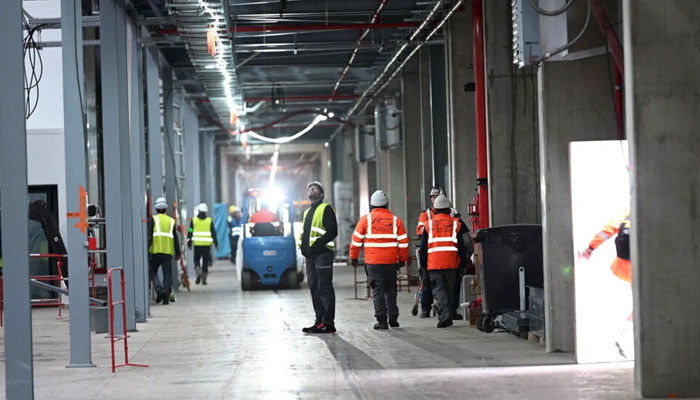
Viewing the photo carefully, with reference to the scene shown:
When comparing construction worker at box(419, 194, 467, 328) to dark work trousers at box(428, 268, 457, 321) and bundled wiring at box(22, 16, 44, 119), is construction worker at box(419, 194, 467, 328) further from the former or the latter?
bundled wiring at box(22, 16, 44, 119)

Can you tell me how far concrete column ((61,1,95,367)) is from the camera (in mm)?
11562

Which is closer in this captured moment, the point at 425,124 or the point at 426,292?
the point at 426,292

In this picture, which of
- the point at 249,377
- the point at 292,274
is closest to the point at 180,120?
the point at 292,274

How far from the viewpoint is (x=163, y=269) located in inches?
830

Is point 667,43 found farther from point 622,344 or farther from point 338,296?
point 338,296

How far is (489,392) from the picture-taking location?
9.37 m

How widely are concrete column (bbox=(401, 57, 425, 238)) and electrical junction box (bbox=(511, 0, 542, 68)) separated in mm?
15422

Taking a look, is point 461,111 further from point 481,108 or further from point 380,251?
point 380,251

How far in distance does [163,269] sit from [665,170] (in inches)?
540

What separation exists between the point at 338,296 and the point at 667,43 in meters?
13.8

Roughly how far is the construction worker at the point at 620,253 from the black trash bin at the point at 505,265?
2892 millimetres

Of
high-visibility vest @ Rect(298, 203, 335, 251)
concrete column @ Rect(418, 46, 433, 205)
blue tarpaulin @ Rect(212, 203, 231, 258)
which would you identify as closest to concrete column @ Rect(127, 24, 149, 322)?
high-visibility vest @ Rect(298, 203, 335, 251)

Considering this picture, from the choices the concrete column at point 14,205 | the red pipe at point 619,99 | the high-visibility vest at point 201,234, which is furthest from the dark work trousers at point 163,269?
the concrete column at point 14,205

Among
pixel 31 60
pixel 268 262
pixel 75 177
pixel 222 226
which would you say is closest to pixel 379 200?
pixel 75 177
